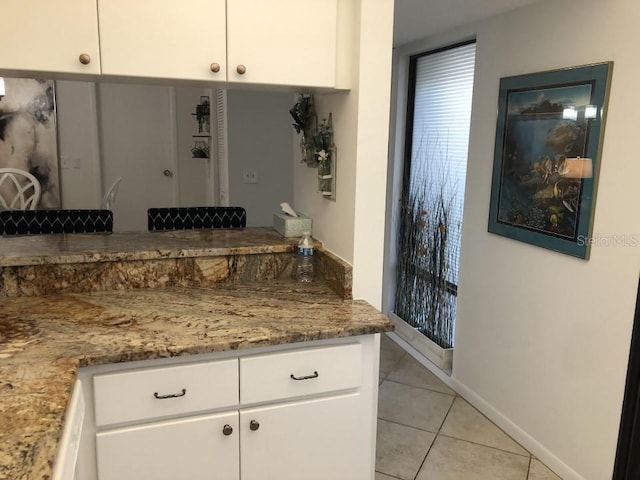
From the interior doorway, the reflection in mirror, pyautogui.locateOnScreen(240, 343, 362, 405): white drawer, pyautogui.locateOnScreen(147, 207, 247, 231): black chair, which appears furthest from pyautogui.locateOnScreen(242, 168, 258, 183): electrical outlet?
the interior doorway

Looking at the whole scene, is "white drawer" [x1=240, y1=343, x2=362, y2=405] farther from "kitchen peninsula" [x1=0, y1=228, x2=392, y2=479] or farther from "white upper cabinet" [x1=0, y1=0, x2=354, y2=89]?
"white upper cabinet" [x1=0, y1=0, x2=354, y2=89]

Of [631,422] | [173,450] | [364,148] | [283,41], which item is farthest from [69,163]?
[631,422]

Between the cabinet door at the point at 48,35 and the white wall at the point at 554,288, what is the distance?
1.93 meters

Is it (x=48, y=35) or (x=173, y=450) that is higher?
(x=48, y=35)

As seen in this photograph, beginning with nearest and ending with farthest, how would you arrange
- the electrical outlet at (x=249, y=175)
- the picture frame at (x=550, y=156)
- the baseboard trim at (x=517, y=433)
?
the picture frame at (x=550, y=156) < the baseboard trim at (x=517, y=433) < the electrical outlet at (x=249, y=175)

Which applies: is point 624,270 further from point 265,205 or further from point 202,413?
point 265,205

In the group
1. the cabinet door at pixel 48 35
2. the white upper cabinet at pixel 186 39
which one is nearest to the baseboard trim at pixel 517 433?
the white upper cabinet at pixel 186 39

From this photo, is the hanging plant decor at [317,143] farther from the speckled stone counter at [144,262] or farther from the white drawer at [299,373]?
the white drawer at [299,373]

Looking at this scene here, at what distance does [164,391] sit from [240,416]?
0.26 m

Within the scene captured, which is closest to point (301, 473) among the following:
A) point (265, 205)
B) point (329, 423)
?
point (329, 423)

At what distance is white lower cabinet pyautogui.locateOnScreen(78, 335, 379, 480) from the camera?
1582mm

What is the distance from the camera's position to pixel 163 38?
5.77ft

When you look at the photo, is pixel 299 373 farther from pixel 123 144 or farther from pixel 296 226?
pixel 123 144

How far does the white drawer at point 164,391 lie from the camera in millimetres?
1559
